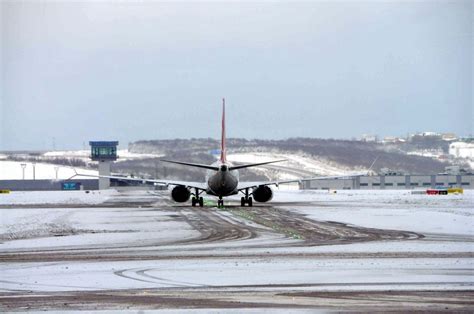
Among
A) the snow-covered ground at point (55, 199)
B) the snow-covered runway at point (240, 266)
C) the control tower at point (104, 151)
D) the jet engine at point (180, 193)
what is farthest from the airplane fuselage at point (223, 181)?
the control tower at point (104, 151)

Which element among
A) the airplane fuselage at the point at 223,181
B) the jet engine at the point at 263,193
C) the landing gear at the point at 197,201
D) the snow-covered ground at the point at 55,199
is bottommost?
the snow-covered ground at the point at 55,199

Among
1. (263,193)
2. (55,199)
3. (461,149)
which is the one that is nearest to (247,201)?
(263,193)

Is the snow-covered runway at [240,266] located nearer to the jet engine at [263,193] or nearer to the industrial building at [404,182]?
the jet engine at [263,193]

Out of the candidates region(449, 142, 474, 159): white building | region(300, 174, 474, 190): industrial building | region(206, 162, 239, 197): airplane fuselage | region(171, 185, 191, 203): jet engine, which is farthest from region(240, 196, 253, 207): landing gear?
region(449, 142, 474, 159): white building

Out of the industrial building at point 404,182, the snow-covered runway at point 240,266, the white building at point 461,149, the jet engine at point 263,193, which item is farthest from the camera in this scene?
the white building at point 461,149

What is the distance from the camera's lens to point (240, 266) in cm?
2161

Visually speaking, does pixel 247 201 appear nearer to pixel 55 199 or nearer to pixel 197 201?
pixel 197 201

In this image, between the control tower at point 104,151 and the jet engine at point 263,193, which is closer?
the jet engine at point 263,193

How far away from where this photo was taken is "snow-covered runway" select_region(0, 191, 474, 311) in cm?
1598

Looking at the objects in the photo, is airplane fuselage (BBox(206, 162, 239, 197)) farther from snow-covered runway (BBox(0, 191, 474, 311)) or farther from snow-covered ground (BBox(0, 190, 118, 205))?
snow-covered runway (BBox(0, 191, 474, 311))

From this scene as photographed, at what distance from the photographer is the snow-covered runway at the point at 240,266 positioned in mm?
15984

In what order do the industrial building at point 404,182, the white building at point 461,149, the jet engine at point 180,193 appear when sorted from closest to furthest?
1. the jet engine at point 180,193
2. the industrial building at point 404,182
3. the white building at point 461,149

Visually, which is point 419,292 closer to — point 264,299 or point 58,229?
point 264,299

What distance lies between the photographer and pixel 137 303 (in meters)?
15.7
